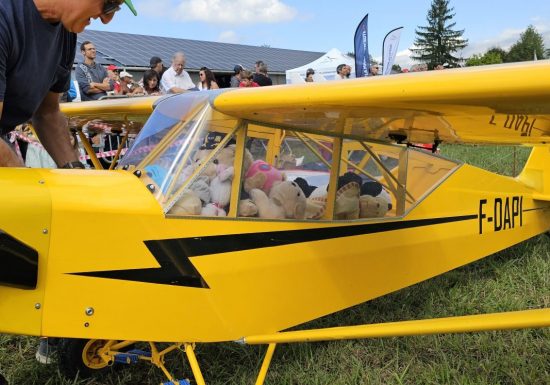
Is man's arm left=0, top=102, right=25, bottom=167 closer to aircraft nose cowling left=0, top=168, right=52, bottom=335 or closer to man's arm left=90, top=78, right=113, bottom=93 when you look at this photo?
aircraft nose cowling left=0, top=168, right=52, bottom=335

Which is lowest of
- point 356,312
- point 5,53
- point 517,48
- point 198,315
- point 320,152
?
point 356,312

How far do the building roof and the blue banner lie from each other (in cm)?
1109

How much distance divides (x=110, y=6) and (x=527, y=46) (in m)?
101

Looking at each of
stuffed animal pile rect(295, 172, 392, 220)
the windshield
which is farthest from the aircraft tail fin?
the windshield

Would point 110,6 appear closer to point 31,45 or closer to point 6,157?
point 31,45

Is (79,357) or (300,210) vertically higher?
(300,210)

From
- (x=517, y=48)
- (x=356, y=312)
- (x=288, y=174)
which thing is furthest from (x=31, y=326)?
(x=517, y=48)

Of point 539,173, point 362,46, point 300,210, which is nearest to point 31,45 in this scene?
point 300,210

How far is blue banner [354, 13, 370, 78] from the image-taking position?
1196 centimetres

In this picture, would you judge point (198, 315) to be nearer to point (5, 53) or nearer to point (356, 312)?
point (5, 53)

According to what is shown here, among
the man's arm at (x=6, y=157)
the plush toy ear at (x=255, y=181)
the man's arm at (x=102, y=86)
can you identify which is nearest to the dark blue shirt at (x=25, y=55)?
the man's arm at (x=6, y=157)

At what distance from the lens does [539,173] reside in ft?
15.9

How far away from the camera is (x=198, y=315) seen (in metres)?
2.29

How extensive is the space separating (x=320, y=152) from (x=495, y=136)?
1142 millimetres
